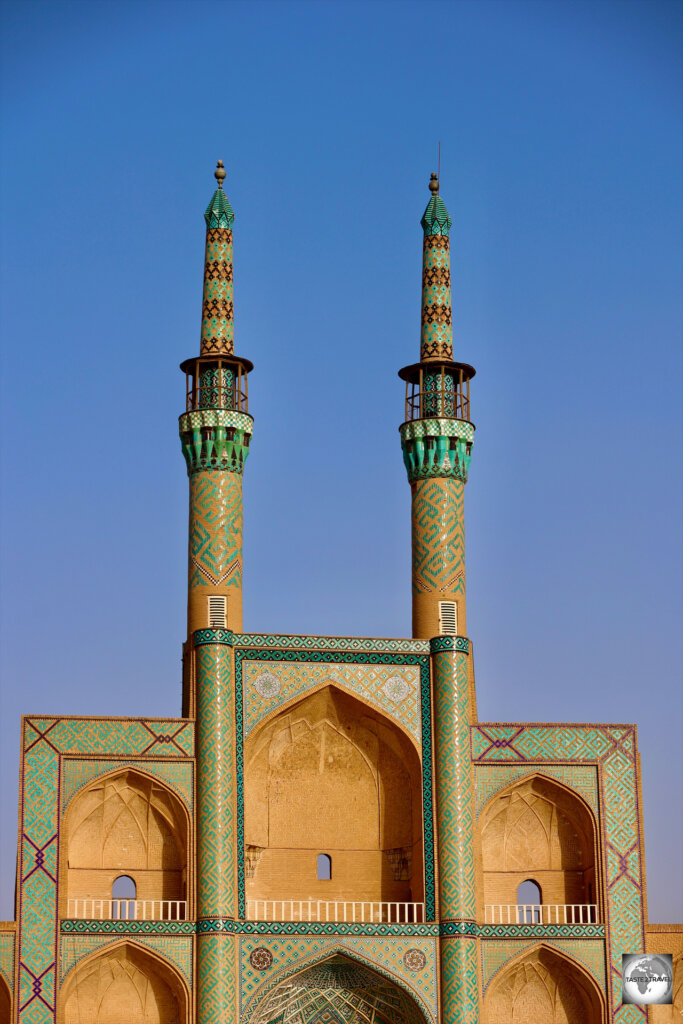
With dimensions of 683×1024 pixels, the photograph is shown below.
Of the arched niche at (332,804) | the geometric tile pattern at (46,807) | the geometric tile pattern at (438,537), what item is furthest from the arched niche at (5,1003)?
the geometric tile pattern at (438,537)

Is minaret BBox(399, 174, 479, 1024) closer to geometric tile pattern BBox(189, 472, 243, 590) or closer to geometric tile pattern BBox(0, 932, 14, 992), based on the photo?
geometric tile pattern BBox(189, 472, 243, 590)

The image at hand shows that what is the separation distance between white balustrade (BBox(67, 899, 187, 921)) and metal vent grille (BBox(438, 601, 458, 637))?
5.55 metres

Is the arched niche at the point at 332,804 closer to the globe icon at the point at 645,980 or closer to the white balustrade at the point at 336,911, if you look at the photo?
the white balustrade at the point at 336,911

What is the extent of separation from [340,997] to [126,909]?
3259mm

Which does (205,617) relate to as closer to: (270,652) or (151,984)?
(270,652)

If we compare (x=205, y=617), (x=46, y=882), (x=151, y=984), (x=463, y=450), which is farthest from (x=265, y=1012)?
(x=463, y=450)

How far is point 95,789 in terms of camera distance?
27.8 meters

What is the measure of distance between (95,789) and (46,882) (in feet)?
5.28

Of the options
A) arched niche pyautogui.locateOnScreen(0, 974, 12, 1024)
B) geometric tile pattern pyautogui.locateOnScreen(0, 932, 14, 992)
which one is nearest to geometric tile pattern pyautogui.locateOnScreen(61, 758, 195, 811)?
geometric tile pattern pyautogui.locateOnScreen(0, 932, 14, 992)

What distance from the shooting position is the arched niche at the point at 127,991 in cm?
2683

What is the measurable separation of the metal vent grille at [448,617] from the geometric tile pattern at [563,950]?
4.57m

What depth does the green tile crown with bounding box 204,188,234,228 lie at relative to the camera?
3086cm

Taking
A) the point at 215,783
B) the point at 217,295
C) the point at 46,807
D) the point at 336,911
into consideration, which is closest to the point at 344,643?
the point at 215,783

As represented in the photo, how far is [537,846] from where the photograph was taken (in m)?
29.1
